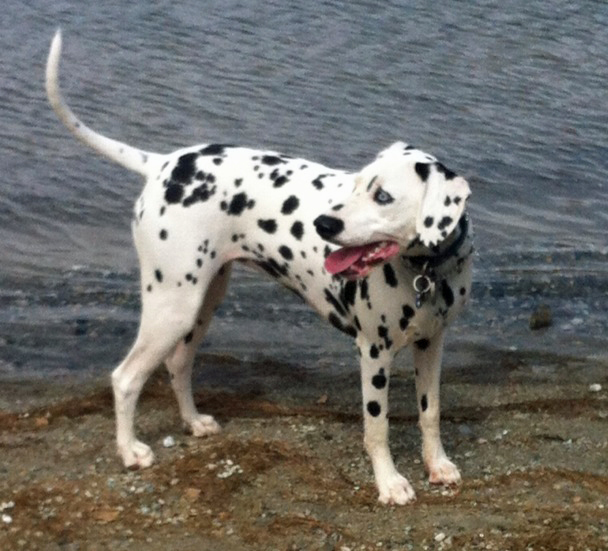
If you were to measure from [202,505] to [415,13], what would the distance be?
1208 cm

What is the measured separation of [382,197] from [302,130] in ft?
23.7

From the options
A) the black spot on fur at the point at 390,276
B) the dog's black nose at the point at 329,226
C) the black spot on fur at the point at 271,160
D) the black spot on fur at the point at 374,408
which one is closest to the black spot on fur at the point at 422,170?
the dog's black nose at the point at 329,226

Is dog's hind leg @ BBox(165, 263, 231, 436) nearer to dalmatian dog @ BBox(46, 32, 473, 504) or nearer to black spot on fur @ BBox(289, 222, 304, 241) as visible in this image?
dalmatian dog @ BBox(46, 32, 473, 504)

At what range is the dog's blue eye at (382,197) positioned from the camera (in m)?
5.28

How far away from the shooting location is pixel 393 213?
17.3 feet

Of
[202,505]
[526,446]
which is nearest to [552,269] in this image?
[526,446]

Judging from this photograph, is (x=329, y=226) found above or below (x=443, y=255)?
above

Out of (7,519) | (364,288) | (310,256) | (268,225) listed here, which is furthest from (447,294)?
(7,519)

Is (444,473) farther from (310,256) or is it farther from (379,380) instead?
(310,256)

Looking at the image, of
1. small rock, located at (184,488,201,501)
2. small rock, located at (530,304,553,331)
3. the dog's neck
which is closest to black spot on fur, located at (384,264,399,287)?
the dog's neck

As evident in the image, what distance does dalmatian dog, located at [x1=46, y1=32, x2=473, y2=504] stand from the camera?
536 centimetres

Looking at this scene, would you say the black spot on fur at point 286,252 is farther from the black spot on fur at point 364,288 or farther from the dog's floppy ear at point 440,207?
the dog's floppy ear at point 440,207

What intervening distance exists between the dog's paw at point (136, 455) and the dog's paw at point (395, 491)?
1.30 m

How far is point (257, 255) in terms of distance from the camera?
6.18 meters
